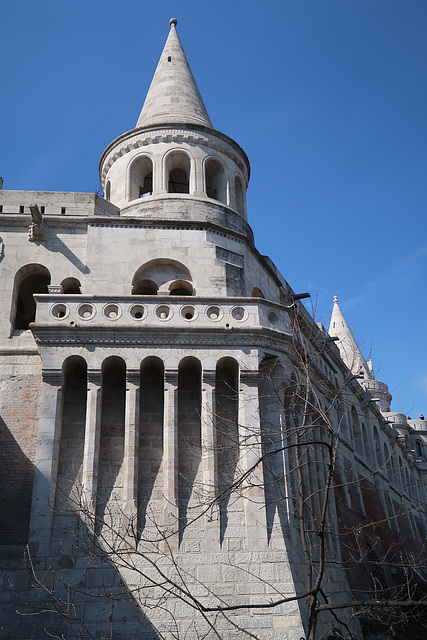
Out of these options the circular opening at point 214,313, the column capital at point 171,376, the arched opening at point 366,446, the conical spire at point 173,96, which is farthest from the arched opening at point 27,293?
the arched opening at point 366,446

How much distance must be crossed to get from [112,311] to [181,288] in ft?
10.3

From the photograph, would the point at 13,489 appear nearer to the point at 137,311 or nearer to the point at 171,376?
the point at 171,376

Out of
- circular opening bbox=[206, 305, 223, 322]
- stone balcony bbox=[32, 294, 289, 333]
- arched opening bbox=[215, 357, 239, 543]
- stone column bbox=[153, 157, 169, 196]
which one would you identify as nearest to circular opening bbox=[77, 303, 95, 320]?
stone balcony bbox=[32, 294, 289, 333]

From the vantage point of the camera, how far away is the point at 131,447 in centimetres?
1445

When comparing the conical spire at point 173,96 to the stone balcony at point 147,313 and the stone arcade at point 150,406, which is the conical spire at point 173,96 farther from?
the stone balcony at point 147,313

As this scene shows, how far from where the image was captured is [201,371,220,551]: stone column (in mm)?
13781

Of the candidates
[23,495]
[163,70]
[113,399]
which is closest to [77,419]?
[113,399]

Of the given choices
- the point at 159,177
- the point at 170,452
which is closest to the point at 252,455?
the point at 170,452

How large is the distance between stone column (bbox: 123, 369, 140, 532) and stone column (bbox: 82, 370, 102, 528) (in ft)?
2.01

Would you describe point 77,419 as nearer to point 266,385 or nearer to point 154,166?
point 266,385

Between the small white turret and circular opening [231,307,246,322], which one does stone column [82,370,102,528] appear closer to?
circular opening [231,307,246,322]

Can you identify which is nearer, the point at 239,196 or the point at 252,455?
the point at 252,455

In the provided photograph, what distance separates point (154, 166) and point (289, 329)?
267 inches

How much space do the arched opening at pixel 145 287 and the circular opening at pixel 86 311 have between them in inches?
87.8
